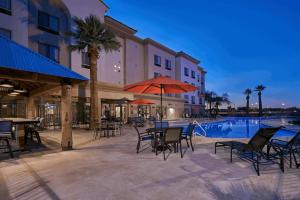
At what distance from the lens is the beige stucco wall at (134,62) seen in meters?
25.4

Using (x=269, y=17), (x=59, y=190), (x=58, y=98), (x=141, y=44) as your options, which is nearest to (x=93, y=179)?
(x=59, y=190)

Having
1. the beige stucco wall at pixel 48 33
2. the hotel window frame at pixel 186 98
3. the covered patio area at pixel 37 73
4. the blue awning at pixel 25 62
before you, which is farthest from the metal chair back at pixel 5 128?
the hotel window frame at pixel 186 98

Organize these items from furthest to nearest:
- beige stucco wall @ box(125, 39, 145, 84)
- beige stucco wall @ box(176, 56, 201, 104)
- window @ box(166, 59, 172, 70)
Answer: beige stucco wall @ box(176, 56, 201, 104), window @ box(166, 59, 172, 70), beige stucco wall @ box(125, 39, 145, 84)

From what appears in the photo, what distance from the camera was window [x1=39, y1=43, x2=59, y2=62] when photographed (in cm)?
1659

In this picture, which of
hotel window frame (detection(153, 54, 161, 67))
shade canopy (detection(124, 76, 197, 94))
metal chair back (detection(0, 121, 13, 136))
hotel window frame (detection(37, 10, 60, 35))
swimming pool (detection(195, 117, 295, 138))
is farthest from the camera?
hotel window frame (detection(153, 54, 161, 67))

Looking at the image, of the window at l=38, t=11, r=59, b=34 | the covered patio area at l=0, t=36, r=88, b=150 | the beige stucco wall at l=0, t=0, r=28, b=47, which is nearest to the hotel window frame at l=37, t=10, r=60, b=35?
the window at l=38, t=11, r=59, b=34

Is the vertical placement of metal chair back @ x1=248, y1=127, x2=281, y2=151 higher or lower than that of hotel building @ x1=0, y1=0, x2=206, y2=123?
lower

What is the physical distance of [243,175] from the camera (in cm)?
433

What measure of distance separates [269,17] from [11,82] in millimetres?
57677

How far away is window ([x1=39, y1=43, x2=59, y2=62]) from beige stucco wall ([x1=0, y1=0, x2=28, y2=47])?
1.35 m

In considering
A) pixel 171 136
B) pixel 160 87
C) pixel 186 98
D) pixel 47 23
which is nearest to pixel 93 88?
pixel 47 23

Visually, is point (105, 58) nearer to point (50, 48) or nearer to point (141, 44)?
point (50, 48)

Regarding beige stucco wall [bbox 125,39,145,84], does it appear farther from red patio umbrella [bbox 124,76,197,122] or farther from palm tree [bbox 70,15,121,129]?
red patio umbrella [bbox 124,76,197,122]

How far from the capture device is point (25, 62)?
5.86 meters
